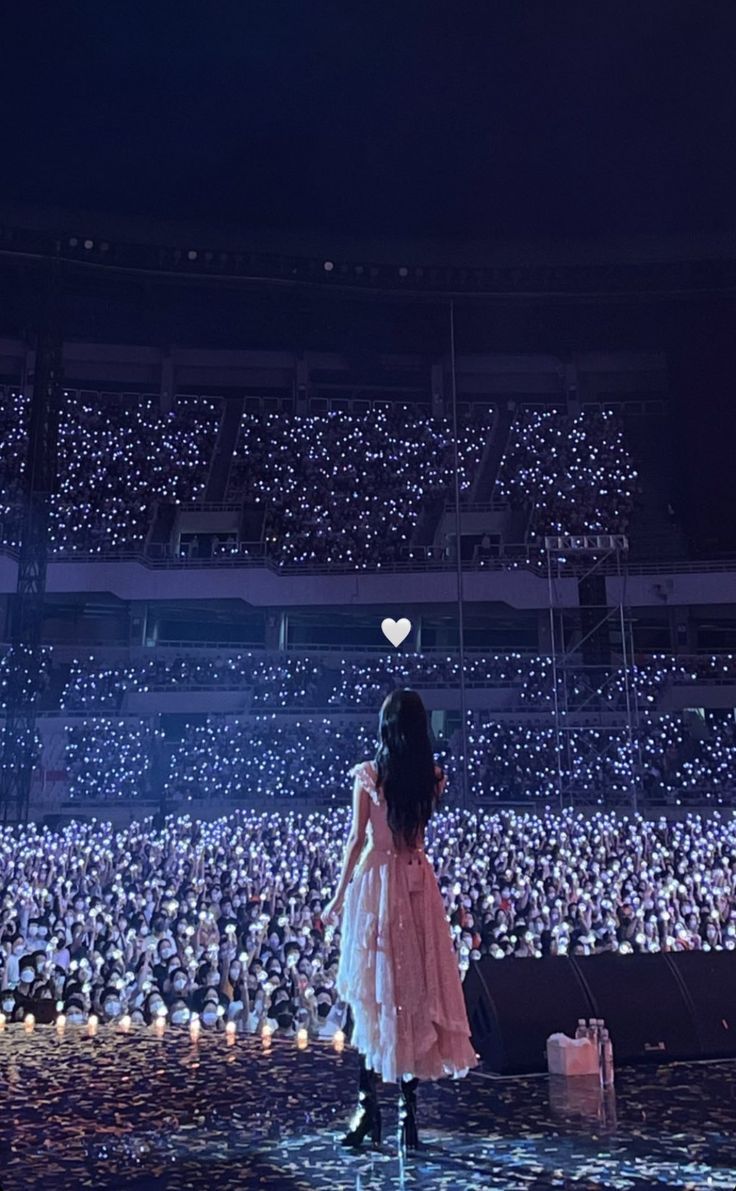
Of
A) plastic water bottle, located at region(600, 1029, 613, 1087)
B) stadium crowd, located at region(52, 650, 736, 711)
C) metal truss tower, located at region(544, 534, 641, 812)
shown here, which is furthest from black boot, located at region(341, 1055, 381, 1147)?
stadium crowd, located at region(52, 650, 736, 711)

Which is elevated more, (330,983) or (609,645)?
(609,645)

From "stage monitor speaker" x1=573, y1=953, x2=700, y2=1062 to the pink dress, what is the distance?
1444 millimetres

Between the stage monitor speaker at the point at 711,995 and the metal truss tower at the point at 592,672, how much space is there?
9820 millimetres

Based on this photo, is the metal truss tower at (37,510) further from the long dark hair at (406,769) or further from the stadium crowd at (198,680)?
the long dark hair at (406,769)

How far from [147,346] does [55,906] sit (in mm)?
20864

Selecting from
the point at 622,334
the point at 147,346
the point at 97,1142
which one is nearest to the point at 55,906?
the point at 97,1142

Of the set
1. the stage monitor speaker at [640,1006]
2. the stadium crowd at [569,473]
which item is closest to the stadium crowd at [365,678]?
the stadium crowd at [569,473]

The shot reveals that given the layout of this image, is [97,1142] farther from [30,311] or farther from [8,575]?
[30,311]

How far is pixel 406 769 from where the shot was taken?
3445 millimetres

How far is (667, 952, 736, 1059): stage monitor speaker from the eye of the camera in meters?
4.58

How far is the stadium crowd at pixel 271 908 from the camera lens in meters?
6.42

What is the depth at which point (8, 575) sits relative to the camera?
23.1m

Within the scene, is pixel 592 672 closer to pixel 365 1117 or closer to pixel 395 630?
pixel 395 630

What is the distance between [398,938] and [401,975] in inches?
4.4
